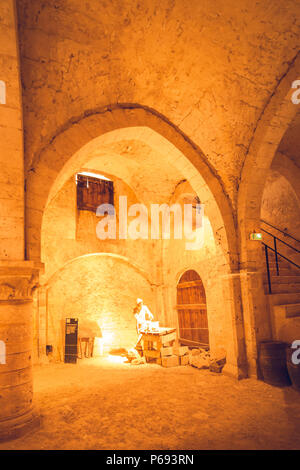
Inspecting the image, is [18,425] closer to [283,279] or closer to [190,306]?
[283,279]

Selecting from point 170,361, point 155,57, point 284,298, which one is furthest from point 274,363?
point 155,57

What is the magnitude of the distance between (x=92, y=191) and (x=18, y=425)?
680 cm

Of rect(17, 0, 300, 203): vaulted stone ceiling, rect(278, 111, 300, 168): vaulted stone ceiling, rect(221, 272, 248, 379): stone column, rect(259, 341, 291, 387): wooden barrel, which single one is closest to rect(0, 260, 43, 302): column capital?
rect(17, 0, 300, 203): vaulted stone ceiling

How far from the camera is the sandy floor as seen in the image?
301 cm

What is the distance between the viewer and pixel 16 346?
3.44 m

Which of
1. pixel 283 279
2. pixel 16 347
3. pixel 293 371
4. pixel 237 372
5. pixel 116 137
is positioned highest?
pixel 116 137

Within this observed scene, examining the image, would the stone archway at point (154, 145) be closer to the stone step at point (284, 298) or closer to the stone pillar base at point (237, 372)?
the stone pillar base at point (237, 372)

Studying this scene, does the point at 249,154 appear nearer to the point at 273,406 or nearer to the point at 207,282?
the point at 207,282

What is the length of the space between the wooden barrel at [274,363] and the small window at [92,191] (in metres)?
6.05

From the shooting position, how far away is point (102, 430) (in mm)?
3320

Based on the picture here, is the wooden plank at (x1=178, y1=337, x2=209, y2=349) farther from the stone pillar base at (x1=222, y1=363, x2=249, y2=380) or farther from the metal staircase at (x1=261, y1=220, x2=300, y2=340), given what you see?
the metal staircase at (x1=261, y1=220, x2=300, y2=340)

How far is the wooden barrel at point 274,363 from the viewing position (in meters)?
4.70

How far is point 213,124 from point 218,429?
465 cm

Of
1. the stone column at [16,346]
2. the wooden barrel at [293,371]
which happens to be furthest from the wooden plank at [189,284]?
the stone column at [16,346]
